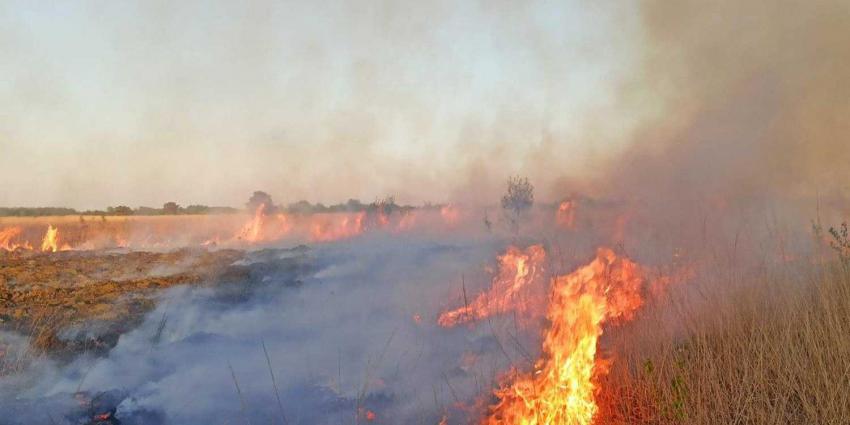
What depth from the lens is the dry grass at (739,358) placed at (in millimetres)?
4766

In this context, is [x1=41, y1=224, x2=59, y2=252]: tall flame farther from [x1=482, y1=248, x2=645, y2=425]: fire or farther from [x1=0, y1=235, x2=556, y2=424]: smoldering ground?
[x1=482, y1=248, x2=645, y2=425]: fire

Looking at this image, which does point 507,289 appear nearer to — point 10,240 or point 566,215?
point 566,215

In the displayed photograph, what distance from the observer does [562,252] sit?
9188 mm

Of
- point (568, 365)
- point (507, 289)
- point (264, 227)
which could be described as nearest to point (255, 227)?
point (264, 227)

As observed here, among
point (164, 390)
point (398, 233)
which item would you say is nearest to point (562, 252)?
point (398, 233)

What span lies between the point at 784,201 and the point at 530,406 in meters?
8.03

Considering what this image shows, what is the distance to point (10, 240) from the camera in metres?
12.1

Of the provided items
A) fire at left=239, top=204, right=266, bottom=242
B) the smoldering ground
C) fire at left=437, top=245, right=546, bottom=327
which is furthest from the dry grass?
fire at left=239, top=204, right=266, bottom=242

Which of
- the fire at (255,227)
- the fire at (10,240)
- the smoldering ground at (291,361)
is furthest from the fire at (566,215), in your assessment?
the fire at (10,240)

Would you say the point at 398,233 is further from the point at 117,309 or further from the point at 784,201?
the point at 784,201

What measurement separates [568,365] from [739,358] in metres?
1.73

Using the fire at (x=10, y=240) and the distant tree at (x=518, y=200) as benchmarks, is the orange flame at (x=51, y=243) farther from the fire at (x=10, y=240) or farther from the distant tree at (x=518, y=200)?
the distant tree at (x=518, y=200)

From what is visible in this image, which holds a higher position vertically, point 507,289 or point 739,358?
point 507,289

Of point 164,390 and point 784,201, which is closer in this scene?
point 164,390
